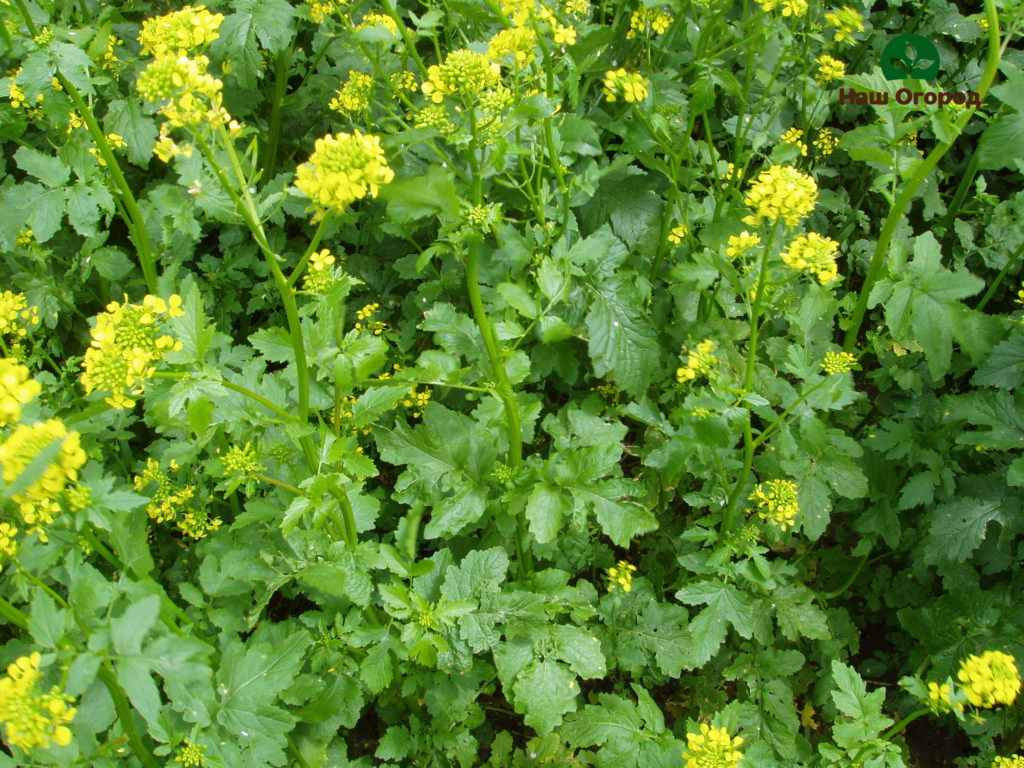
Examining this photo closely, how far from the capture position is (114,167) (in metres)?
2.91

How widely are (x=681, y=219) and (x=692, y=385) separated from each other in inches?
32.0

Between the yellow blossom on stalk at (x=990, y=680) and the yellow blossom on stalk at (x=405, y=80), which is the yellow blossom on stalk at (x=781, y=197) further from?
the yellow blossom on stalk at (x=405, y=80)

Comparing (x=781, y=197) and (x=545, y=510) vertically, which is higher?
(x=781, y=197)

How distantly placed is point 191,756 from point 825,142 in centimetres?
394

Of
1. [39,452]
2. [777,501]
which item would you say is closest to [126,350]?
[39,452]

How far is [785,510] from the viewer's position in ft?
9.00

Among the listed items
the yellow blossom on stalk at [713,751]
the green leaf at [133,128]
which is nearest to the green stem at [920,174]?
the yellow blossom on stalk at [713,751]

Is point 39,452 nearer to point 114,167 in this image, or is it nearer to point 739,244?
point 114,167

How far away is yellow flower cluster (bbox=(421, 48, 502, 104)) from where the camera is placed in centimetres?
204

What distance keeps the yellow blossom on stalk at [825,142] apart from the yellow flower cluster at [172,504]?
11.4ft

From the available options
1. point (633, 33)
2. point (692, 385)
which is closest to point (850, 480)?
point (692, 385)

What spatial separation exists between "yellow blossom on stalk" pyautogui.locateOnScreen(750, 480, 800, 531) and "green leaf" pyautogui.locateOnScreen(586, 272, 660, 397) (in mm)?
651

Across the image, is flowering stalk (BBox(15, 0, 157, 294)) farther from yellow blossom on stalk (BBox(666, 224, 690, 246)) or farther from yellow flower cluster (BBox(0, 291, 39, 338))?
yellow blossom on stalk (BBox(666, 224, 690, 246))

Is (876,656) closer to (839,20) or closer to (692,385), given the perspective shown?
(692,385)
